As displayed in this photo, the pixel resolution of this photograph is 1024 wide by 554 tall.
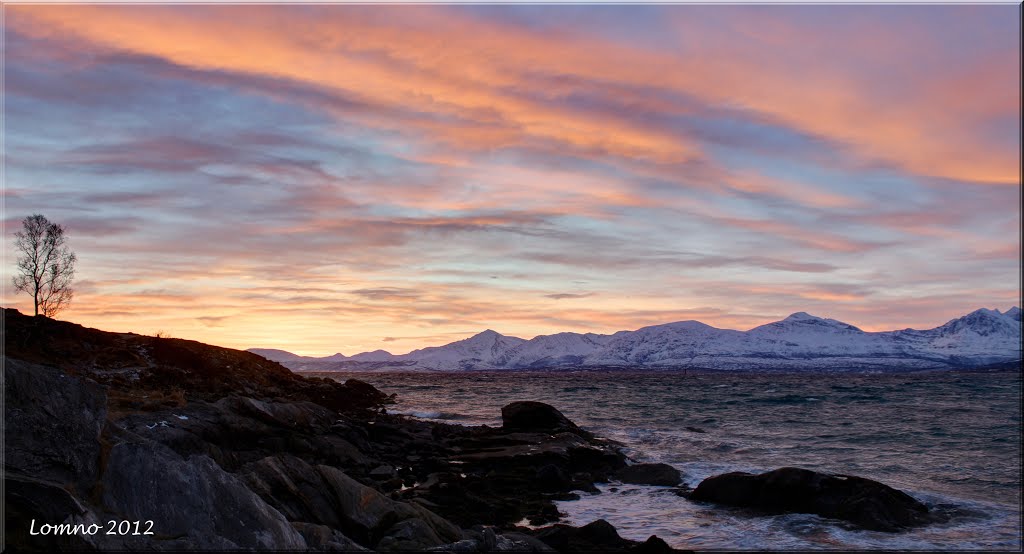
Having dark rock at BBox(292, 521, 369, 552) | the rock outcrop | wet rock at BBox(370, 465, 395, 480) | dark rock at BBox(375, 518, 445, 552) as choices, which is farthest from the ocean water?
dark rock at BBox(292, 521, 369, 552)

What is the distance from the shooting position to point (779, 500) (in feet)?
72.3

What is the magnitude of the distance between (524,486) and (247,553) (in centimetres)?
1725

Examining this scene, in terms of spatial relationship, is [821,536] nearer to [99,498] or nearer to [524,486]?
[524,486]

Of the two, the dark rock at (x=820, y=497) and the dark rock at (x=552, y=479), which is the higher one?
the dark rock at (x=820, y=497)

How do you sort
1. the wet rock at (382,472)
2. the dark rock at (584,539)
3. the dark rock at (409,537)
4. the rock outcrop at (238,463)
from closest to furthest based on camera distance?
the rock outcrop at (238,463) < the dark rock at (409,537) < the dark rock at (584,539) < the wet rock at (382,472)

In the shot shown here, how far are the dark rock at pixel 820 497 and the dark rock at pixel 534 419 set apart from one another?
16.0 metres

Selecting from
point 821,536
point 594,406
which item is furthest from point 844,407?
point 821,536

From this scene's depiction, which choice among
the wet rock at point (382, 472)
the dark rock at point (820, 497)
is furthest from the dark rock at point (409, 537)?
the dark rock at point (820, 497)

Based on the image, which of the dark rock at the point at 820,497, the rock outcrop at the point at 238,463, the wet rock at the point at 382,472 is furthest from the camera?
the wet rock at the point at 382,472

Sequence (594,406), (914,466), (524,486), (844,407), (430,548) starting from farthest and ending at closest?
(594,406), (844,407), (914,466), (524,486), (430,548)

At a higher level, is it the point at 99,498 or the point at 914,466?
the point at 99,498

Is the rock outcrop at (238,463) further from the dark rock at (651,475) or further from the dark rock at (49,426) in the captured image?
the dark rock at (651,475)

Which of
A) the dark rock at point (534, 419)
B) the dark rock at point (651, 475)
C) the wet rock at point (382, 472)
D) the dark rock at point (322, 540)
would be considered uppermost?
the dark rock at point (322, 540)

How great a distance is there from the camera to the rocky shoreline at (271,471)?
9.34m
